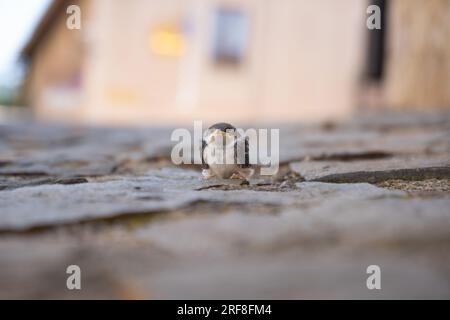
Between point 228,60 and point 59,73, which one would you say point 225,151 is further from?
point 59,73

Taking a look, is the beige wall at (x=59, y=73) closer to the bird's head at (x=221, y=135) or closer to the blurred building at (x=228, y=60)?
the blurred building at (x=228, y=60)

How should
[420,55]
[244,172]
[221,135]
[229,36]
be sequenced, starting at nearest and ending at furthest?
1. [221,135]
2. [244,172]
3. [420,55]
4. [229,36]

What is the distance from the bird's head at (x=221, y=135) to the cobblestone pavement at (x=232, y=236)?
0.16 m

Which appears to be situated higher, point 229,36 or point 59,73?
point 59,73

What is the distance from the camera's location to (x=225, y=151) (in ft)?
6.64

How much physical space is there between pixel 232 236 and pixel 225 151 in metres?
0.87

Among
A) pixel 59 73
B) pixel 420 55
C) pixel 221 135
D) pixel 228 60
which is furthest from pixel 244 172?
pixel 59 73

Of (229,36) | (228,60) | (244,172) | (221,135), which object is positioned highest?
(229,36)

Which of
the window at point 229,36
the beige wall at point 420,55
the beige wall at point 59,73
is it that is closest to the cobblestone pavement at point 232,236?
the beige wall at point 420,55

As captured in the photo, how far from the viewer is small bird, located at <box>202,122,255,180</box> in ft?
6.54

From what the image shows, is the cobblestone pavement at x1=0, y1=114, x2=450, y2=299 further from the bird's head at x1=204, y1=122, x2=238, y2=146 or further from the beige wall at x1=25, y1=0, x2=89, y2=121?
the beige wall at x1=25, y1=0, x2=89, y2=121

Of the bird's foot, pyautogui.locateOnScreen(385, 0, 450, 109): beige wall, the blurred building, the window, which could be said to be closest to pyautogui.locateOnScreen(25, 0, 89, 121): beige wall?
the blurred building

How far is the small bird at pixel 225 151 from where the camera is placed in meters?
1.99

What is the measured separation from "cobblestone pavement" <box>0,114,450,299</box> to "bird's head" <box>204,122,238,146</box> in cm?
16
